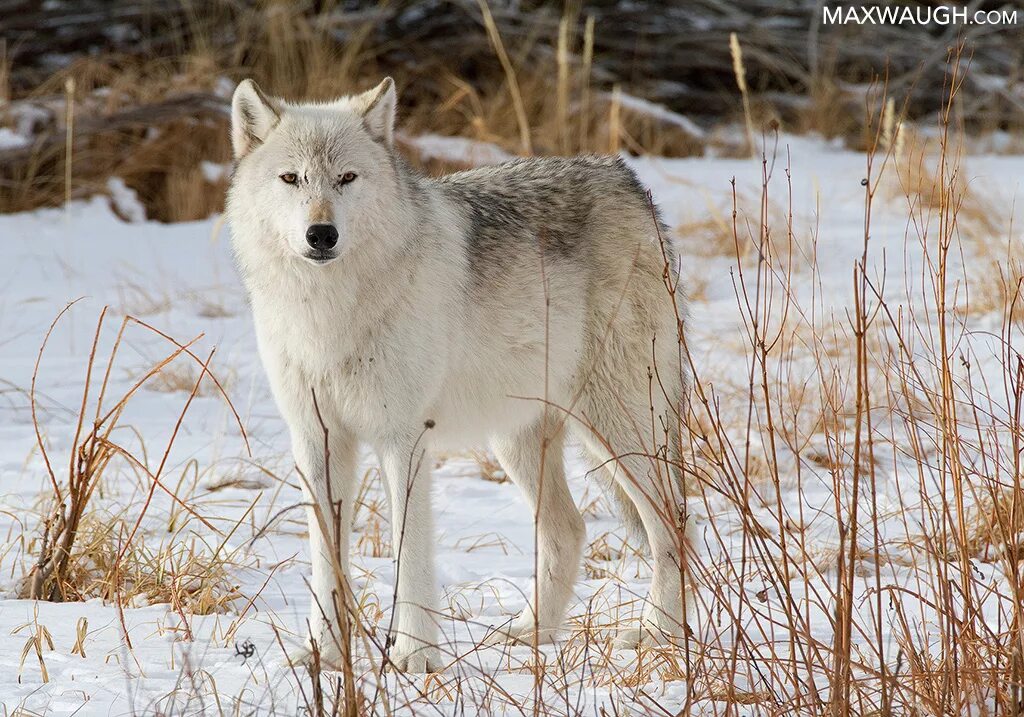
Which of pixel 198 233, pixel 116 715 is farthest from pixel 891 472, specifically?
pixel 198 233

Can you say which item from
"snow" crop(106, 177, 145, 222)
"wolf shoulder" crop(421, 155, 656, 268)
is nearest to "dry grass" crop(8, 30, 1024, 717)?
"wolf shoulder" crop(421, 155, 656, 268)

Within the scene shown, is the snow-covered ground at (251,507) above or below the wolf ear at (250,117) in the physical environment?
below

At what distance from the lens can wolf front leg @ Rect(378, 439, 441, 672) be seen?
3.33m

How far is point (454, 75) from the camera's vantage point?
10.5 metres

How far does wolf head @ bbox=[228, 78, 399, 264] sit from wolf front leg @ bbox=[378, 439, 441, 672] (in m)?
0.64

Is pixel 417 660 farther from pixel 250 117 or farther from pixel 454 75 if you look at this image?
pixel 454 75

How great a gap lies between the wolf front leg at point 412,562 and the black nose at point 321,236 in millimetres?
615

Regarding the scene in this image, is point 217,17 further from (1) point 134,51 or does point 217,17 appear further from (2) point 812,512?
(2) point 812,512

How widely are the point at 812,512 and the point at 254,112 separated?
2733mm

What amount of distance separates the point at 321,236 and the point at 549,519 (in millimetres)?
1436

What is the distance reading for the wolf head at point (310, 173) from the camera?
3209 mm

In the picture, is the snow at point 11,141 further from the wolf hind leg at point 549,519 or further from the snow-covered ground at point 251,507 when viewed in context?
the wolf hind leg at point 549,519

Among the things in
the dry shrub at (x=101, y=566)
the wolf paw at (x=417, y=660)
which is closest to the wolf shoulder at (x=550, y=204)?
the dry shrub at (x=101, y=566)

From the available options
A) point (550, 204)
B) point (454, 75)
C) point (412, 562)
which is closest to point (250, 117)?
point (550, 204)
